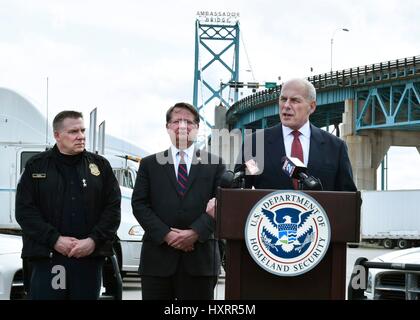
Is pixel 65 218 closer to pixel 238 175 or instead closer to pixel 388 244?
pixel 238 175

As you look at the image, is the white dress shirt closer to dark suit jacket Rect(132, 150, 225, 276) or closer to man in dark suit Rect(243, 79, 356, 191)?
man in dark suit Rect(243, 79, 356, 191)

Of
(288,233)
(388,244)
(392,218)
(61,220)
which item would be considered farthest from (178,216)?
(388,244)

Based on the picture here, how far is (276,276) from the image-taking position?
3750mm

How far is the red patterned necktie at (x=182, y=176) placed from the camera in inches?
195

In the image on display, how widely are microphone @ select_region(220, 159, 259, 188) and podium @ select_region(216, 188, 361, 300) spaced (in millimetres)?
187

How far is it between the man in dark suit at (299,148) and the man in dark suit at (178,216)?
511 millimetres

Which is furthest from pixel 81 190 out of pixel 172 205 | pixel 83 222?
pixel 172 205

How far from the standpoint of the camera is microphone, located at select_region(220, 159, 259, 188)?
3.93m

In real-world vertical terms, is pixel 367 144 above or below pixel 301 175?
→ above

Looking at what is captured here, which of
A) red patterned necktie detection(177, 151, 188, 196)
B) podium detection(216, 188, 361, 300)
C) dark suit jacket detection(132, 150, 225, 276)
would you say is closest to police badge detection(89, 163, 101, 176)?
dark suit jacket detection(132, 150, 225, 276)

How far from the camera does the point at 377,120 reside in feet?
161

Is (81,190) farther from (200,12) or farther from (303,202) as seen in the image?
(200,12)

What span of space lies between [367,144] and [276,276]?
151 ft
